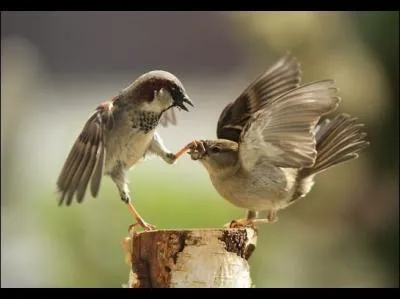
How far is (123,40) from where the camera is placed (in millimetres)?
2148

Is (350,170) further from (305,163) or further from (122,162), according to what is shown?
(122,162)

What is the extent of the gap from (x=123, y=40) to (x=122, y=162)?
75 cm

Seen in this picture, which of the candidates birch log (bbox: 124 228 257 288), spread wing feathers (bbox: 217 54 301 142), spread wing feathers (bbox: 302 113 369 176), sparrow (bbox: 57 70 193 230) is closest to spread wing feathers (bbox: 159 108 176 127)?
sparrow (bbox: 57 70 193 230)

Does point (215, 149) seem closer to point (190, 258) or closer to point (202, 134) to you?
point (202, 134)

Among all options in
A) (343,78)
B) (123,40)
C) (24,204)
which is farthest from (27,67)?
(343,78)

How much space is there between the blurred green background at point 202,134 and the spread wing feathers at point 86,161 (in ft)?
0.92

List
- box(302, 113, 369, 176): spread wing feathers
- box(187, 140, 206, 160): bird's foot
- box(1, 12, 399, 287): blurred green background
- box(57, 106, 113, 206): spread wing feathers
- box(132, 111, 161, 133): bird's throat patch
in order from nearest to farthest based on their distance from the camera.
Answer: box(57, 106, 113, 206): spread wing feathers
box(132, 111, 161, 133): bird's throat patch
box(187, 140, 206, 160): bird's foot
box(302, 113, 369, 176): spread wing feathers
box(1, 12, 399, 287): blurred green background

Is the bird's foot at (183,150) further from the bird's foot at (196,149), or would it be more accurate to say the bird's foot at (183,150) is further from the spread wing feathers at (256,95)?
the spread wing feathers at (256,95)

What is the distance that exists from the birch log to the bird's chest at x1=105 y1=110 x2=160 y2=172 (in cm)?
15

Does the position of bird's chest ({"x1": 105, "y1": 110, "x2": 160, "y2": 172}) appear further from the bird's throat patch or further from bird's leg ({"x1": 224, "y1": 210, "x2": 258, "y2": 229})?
bird's leg ({"x1": 224, "y1": 210, "x2": 258, "y2": 229})

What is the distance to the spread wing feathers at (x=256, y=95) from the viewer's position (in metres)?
1.66

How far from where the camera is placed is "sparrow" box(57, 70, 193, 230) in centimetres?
136

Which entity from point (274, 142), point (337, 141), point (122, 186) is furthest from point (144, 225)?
point (337, 141)

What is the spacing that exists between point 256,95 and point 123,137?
1.19 ft
